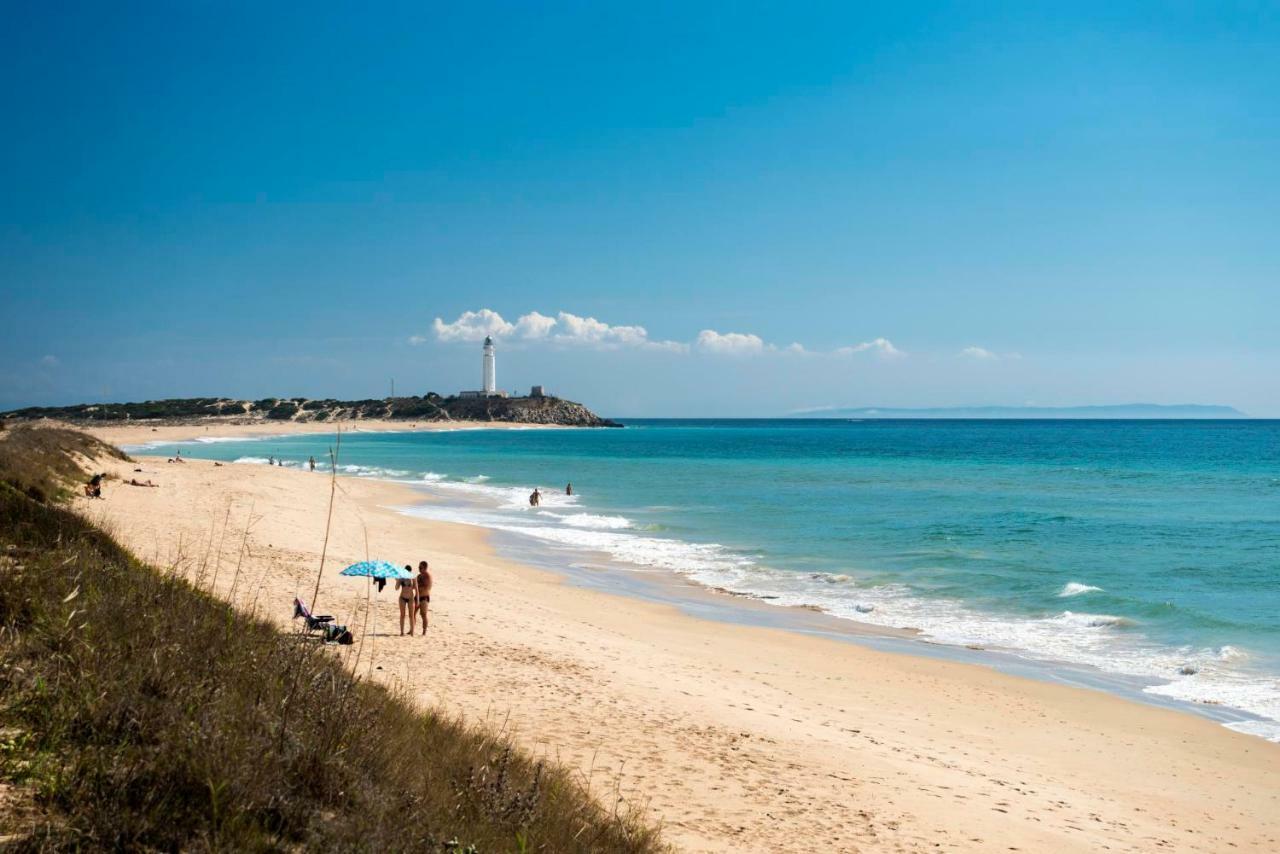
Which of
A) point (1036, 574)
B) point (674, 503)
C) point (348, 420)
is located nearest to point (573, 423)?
point (348, 420)

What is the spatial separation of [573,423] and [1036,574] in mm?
166214

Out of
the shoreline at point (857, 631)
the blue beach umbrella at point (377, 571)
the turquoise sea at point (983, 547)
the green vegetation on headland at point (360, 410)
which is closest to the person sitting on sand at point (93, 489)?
the shoreline at point (857, 631)

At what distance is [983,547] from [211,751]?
85.8 feet

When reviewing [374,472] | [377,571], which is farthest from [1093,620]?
[374,472]

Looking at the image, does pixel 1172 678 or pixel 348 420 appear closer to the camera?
pixel 1172 678

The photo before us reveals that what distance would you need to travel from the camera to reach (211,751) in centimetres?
380

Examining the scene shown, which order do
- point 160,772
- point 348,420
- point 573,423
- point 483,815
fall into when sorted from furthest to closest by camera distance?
1. point 573,423
2. point 348,420
3. point 483,815
4. point 160,772

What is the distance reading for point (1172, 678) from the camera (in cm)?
1395

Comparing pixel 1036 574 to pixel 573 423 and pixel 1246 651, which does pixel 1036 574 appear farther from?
pixel 573 423

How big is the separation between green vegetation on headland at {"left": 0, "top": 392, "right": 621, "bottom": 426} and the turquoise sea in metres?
113

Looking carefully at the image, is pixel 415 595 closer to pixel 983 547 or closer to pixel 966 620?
pixel 966 620

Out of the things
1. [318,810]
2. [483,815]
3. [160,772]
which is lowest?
[483,815]

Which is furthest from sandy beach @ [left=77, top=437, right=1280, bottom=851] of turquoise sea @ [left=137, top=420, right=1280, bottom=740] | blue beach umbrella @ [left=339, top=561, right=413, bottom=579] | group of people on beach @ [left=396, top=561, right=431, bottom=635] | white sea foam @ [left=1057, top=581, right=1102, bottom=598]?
white sea foam @ [left=1057, top=581, right=1102, bottom=598]

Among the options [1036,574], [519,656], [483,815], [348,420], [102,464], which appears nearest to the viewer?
[483,815]
